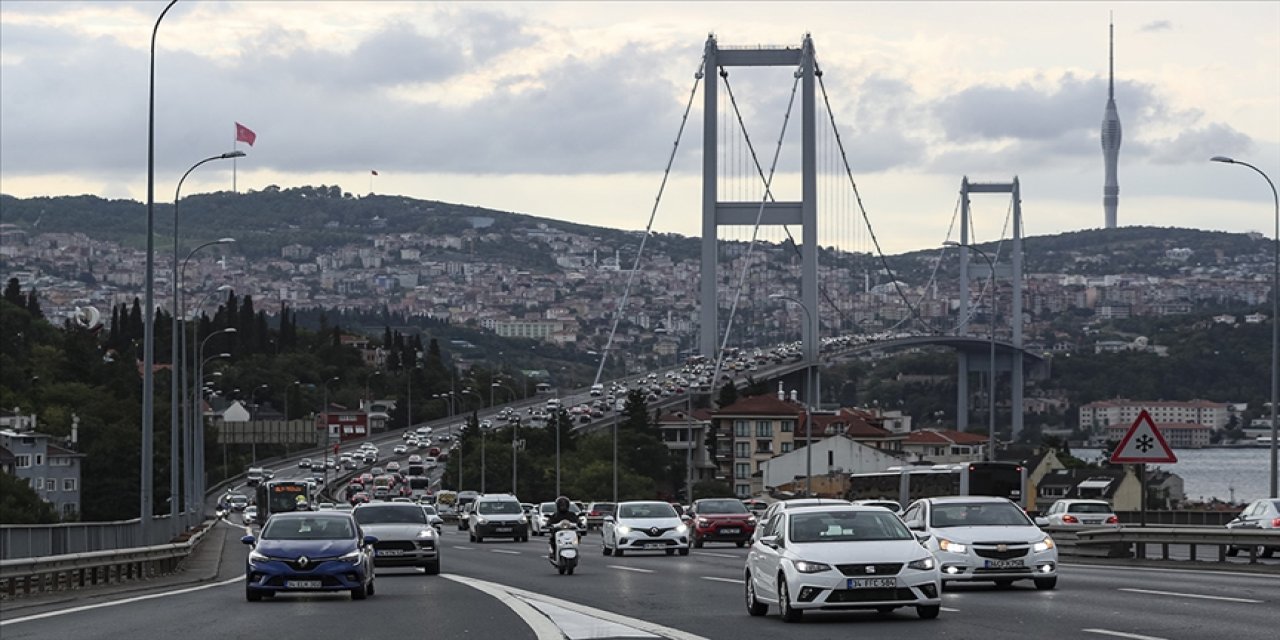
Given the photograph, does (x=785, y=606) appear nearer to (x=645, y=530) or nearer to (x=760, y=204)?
(x=645, y=530)

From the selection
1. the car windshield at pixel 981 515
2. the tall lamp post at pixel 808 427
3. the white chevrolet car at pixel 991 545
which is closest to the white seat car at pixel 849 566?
the white chevrolet car at pixel 991 545

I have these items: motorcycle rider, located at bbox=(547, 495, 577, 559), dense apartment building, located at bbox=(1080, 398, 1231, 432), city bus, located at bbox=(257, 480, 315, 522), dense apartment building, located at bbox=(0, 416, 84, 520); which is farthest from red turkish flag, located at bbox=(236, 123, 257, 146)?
dense apartment building, located at bbox=(1080, 398, 1231, 432)

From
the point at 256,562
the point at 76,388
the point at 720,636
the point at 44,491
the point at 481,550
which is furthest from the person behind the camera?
the point at 76,388

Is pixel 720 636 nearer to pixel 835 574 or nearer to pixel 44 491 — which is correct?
pixel 835 574

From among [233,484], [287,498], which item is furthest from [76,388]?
[287,498]

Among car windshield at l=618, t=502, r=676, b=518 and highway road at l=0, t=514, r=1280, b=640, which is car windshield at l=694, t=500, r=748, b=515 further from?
highway road at l=0, t=514, r=1280, b=640

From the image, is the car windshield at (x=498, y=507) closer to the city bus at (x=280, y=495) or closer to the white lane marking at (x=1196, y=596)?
the white lane marking at (x=1196, y=596)
